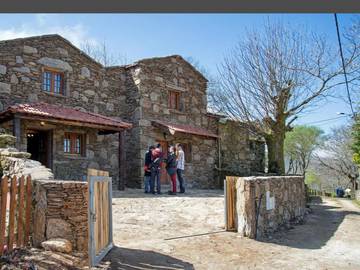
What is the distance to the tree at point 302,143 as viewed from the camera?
35062 millimetres

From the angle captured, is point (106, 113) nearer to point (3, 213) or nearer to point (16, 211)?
point (16, 211)

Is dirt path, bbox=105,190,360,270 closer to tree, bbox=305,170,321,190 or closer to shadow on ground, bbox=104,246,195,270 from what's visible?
shadow on ground, bbox=104,246,195,270

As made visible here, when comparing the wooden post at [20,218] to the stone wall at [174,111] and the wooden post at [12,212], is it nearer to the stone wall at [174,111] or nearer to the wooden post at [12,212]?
the wooden post at [12,212]

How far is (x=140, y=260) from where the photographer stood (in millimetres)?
5414

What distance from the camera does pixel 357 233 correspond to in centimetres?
913

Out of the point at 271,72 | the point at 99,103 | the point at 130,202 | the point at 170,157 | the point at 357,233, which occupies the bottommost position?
the point at 357,233

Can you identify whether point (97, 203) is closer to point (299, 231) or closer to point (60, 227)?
point (60, 227)

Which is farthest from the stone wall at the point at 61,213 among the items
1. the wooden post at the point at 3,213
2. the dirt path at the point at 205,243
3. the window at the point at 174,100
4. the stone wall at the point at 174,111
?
the window at the point at 174,100

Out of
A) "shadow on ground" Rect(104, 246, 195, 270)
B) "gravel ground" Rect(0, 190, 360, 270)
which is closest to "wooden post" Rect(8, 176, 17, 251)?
"gravel ground" Rect(0, 190, 360, 270)

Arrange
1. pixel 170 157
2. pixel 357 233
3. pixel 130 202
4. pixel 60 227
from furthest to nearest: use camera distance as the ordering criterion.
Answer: pixel 170 157, pixel 130 202, pixel 357 233, pixel 60 227

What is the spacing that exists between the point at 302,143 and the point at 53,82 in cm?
2678

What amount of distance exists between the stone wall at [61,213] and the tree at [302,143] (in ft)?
104

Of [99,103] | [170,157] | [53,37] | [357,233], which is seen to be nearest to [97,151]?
[99,103]

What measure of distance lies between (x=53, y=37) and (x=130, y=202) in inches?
283
